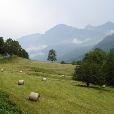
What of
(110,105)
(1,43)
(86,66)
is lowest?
(110,105)

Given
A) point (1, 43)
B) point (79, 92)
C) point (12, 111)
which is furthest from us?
point (1, 43)

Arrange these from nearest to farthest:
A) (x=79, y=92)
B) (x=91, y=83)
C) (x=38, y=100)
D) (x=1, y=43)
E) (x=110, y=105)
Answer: (x=38, y=100), (x=110, y=105), (x=79, y=92), (x=91, y=83), (x=1, y=43)

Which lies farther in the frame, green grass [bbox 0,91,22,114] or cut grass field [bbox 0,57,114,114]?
cut grass field [bbox 0,57,114,114]

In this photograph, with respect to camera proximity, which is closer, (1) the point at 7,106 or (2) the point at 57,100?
(1) the point at 7,106

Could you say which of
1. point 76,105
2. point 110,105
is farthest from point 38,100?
point 110,105

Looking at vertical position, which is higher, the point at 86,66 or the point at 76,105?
the point at 86,66

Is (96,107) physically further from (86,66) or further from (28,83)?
(86,66)

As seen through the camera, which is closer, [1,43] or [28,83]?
[28,83]

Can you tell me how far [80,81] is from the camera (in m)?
70.2

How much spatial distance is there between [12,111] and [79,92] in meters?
20.4

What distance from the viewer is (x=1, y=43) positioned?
143 meters

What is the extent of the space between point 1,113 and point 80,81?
4018cm

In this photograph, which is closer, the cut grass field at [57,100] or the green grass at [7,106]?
the green grass at [7,106]

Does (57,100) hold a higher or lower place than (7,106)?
lower
